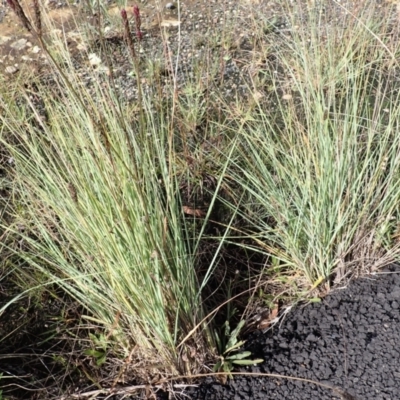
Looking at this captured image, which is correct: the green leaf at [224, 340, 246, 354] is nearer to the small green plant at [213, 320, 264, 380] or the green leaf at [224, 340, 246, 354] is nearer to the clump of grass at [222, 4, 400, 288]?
the small green plant at [213, 320, 264, 380]

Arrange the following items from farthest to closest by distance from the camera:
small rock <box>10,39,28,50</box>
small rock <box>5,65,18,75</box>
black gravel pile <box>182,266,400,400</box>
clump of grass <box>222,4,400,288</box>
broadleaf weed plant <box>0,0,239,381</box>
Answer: small rock <box>10,39,28,50</box>
small rock <box>5,65,18,75</box>
clump of grass <box>222,4,400,288</box>
black gravel pile <box>182,266,400,400</box>
broadleaf weed plant <box>0,0,239,381</box>

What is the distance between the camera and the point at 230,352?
1580mm

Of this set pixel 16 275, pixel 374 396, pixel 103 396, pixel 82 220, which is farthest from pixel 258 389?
pixel 16 275

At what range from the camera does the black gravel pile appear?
1.49m

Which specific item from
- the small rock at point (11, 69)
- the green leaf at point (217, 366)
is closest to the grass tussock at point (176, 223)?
the green leaf at point (217, 366)

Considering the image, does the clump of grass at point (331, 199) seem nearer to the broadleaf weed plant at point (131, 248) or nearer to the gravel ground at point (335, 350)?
the gravel ground at point (335, 350)

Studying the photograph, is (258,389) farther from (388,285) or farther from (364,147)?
(364,147)

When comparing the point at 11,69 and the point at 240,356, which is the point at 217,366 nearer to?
the point at 240,356

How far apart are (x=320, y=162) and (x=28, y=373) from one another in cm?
107

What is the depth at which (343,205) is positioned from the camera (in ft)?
5.43

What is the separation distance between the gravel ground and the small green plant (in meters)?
0.04

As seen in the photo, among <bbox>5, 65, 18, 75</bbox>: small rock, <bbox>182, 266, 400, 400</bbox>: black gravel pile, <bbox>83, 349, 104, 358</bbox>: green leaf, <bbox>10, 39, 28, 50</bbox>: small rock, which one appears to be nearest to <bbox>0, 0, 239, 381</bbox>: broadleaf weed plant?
<bbox>83, 349, 104, 358</bbox>: green leaf

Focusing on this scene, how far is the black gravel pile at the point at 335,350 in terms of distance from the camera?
4.89ft

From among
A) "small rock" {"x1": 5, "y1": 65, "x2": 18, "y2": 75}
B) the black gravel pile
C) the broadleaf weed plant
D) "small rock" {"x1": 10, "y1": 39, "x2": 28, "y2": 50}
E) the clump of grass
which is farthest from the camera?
"small rock" {"x1": 10, "y1": 39, "x2": 28, "y2": 50}
